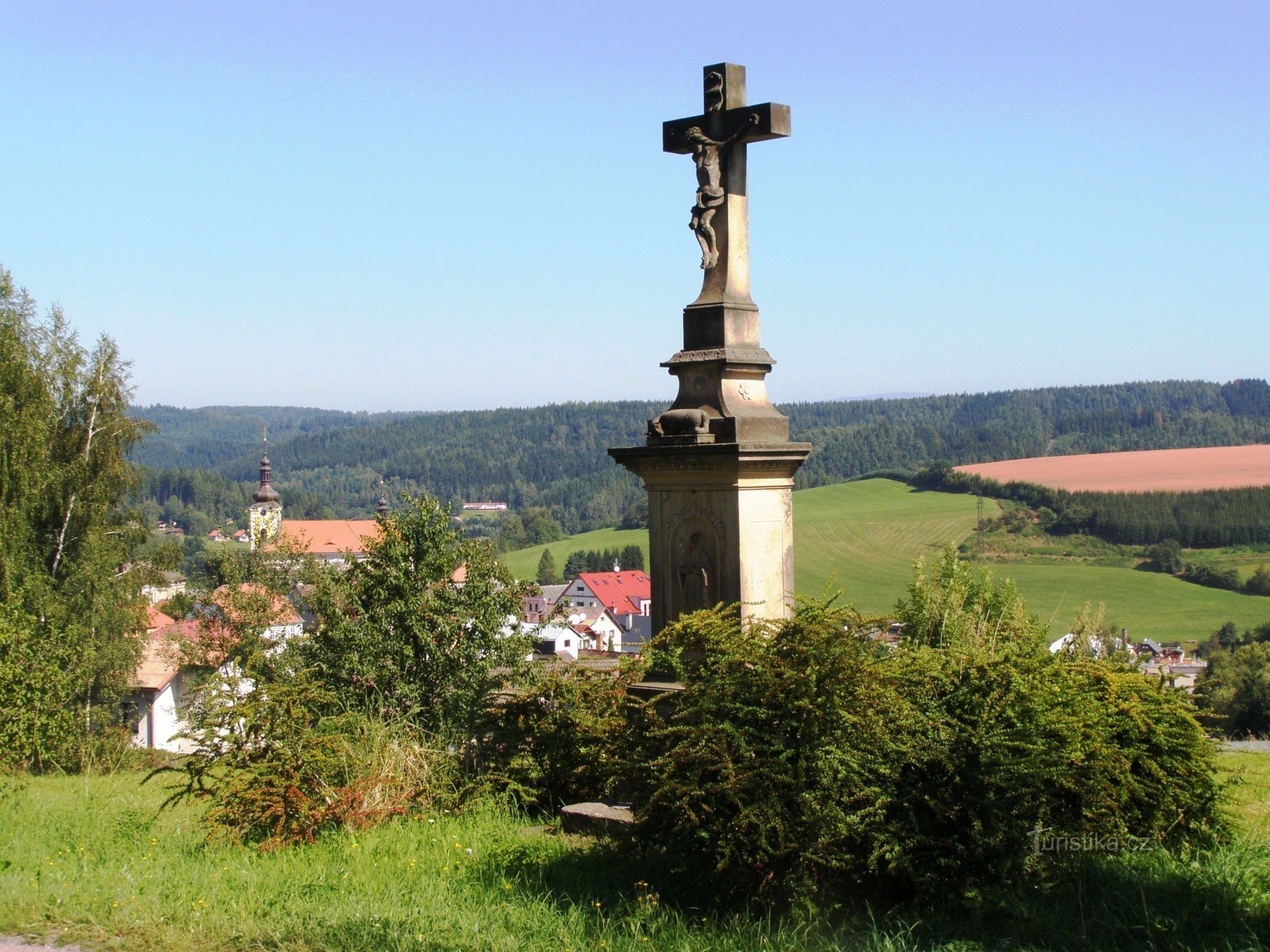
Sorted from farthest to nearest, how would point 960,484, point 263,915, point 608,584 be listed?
point 960,484 < point 608,584 < point 263,915

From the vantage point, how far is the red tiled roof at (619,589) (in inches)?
3317

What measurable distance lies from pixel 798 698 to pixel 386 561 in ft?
16.8

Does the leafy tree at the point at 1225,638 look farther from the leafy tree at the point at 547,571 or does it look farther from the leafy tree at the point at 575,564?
the leafy tree at the point at 547,571

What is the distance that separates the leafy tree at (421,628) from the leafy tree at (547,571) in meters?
86.0

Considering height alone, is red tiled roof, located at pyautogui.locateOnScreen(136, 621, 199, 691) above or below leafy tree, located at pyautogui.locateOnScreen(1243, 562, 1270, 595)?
above

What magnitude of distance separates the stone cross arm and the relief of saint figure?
2580 millimetres

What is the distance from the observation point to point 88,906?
574 cm

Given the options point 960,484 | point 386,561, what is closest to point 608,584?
point 960,484

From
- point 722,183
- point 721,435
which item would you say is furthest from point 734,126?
point 721,435

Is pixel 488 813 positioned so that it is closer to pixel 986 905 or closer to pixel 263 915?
pixel 263 915

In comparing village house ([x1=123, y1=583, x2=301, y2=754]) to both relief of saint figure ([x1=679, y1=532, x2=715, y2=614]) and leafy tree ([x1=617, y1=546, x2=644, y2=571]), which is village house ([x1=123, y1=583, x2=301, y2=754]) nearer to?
relief of saint figure ([x1=679, y1=532, x2=715, y2=614])

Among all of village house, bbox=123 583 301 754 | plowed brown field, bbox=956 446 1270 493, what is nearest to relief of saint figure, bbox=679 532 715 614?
village house, bbox=123 583 301 754

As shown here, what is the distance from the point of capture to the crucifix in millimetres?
8055

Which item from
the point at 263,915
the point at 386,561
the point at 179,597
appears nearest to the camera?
the point at 263,915
